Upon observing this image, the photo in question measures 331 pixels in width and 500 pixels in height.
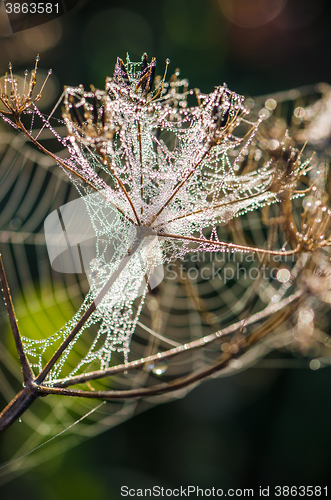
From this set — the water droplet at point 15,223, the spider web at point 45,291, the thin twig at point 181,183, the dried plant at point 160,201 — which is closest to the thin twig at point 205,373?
the dried plant at point 160,201

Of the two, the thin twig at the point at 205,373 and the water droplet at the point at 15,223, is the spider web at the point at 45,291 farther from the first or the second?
the thin twig at the point at 205,373

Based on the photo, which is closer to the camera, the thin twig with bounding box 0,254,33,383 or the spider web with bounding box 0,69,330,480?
the thin twig with bounding box 0,254,33,383

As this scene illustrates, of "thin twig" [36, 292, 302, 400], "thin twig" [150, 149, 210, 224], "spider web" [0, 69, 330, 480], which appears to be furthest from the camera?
"spider web" [0, 69, 330, 480]

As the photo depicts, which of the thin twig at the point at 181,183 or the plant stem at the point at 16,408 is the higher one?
the thin twig at the point at 181,183

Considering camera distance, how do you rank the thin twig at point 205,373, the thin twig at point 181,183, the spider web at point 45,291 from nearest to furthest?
the thin twig at point 205,373
the thin twig at point 181,183
the spider web at point 45,291

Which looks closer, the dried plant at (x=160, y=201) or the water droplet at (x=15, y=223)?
the dried plant at (x=160, y=201)

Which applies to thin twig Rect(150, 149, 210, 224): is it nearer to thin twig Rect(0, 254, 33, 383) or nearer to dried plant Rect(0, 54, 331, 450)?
dried plant Rect(0, 54, 331, 450)

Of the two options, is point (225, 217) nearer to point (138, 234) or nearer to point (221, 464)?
point (138, 234)

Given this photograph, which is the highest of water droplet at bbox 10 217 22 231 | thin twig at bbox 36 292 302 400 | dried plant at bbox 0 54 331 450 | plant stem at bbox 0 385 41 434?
water droplet at bbox 10 217 22 231

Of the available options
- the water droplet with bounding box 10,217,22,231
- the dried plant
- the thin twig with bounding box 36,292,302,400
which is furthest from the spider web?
the thin twig with bounding box 36,292,302,400

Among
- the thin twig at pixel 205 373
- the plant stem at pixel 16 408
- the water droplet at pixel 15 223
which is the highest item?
the water droplet at pixel 15 223

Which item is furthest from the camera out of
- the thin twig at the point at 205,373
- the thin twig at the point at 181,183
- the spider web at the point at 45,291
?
the spider web at the point at 45,291

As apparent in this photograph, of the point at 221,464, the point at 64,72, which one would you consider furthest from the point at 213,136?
the point at 221,464
